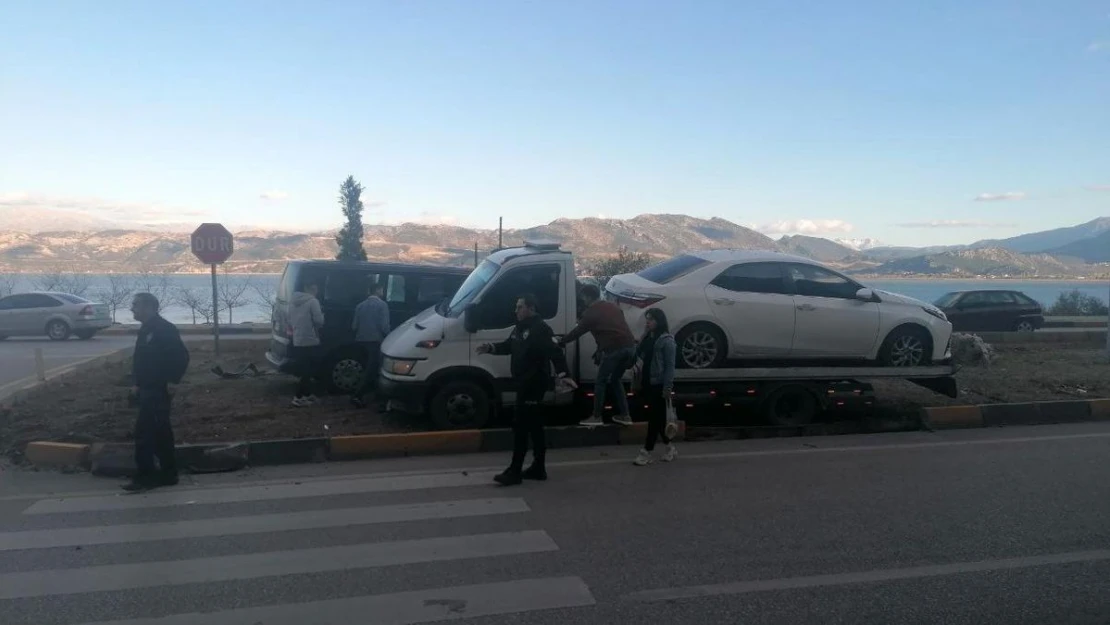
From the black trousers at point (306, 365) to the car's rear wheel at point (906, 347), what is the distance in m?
7.50

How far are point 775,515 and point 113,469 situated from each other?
245 inches

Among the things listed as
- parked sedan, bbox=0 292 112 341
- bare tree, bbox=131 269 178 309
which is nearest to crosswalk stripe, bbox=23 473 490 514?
parked sedan, bbox=0 292 112 341

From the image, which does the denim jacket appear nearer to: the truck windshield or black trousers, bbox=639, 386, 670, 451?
black trousers, bbox=639, 386, 670, 451

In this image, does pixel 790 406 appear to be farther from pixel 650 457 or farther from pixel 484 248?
pixel 484 248

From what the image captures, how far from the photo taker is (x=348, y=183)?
39.4 meters

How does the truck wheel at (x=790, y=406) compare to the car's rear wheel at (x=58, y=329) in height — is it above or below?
above

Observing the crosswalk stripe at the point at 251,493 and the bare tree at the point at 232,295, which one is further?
the bare tree at the point at 232,295

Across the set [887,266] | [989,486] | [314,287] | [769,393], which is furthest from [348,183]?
[989,486]

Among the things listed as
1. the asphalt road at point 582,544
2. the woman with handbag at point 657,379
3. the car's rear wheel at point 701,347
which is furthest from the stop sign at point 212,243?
the woman with handbag at point 657,379

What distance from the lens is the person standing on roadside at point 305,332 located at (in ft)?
36.3

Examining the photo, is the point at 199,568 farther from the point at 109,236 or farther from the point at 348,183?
the point at 109,236

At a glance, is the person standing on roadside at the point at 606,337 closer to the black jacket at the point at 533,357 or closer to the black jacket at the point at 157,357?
the black jacket at the point at 533,357

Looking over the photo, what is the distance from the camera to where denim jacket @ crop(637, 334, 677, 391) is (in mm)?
8348

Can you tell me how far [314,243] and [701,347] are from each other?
39.8 m
